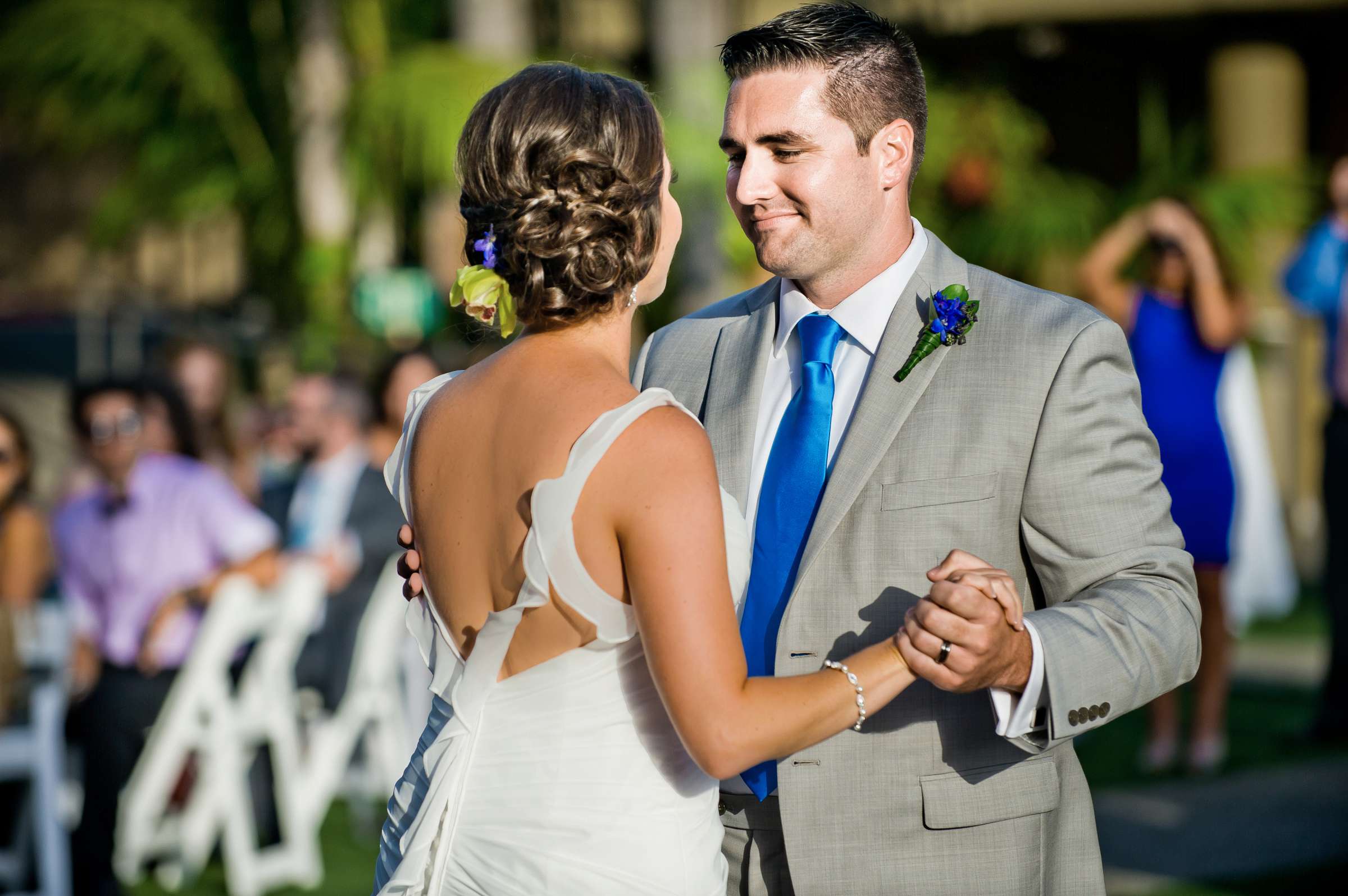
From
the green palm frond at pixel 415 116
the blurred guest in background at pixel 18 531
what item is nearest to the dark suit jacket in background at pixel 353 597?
the blurred guest in background at pixel 18 531

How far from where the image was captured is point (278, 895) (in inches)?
231

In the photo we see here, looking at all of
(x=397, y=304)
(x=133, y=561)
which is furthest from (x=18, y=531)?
(x=397, y=304)

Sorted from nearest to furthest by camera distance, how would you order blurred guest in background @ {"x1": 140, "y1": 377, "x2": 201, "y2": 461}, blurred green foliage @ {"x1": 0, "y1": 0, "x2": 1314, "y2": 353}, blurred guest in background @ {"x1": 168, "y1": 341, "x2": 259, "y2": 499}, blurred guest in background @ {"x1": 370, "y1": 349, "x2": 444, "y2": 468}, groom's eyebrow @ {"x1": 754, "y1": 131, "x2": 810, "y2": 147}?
groom's eyebrow @ {"x1": 754, "y1": 131, "x2": 810, "y2": 147} → blurred guest in background @ {"x1": 140, "y1": 377, "x2": 201, "y2": 461} → blurred guest in background @ {"x1": 370, "y1": 349, "x2": 444, "y2": 468} → blurred guest in background @ {"x1": 168, "y1": 341, "x2": 259, "y2": 499} → blurred green foliage @ {"x1": 0, "y1": 0, "x2": 1314, "y2": 353}

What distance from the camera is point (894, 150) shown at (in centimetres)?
271

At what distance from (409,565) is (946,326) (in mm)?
974

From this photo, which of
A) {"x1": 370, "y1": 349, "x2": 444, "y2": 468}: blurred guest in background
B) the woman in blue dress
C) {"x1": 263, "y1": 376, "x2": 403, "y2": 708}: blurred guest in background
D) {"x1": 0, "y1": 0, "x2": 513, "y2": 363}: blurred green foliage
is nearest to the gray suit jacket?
the woman in blue dress

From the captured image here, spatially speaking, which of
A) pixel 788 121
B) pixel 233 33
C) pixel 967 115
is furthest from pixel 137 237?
pixel 788 121

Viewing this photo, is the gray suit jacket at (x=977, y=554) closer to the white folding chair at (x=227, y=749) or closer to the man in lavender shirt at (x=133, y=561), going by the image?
the white folding chair at (x=227, y=749)

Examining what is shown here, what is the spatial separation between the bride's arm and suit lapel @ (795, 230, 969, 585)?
0.40m

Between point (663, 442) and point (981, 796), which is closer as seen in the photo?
point (663, 442)

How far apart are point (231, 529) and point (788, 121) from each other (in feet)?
14.1

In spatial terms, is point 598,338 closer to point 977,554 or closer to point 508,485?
point 508,485

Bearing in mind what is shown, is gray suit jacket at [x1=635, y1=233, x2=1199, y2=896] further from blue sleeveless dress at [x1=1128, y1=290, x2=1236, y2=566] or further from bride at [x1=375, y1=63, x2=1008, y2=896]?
blue sleeveless dress at [x1=1128, y1=290, x2=1236, y2=566]

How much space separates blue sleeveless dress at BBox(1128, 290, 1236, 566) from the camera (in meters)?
6.73
